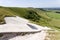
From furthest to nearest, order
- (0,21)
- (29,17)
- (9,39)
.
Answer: (29,17) → (0,21) → (9,39)

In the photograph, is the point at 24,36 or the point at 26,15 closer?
the point at 24,36

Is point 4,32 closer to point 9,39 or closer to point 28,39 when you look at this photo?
point 9,39

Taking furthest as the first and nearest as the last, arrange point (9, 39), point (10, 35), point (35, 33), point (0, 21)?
point (0, 21) < point (35, 33) < point (10, 35) < point (9, 39)

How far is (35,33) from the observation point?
20.1 m

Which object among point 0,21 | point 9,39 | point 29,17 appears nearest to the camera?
point 9,39

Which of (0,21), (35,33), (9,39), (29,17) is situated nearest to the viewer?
(9,39)

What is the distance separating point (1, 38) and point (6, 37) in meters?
0.62

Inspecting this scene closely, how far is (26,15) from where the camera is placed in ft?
118

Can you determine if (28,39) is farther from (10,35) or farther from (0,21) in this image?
(0,21)

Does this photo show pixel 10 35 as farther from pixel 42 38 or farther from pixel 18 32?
pixel 42 38

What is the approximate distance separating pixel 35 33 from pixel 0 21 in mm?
7872

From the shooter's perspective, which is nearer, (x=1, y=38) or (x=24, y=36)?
(x=1, y=38)

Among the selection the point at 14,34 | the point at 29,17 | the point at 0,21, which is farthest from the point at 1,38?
the point at 29,17

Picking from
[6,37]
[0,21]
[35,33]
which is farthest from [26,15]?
[6,37]
